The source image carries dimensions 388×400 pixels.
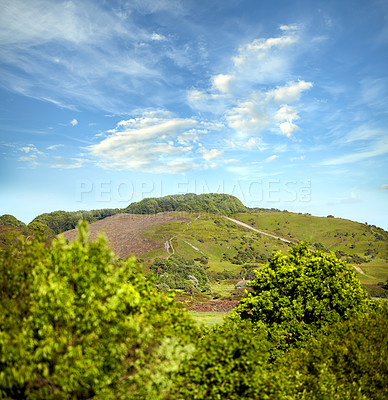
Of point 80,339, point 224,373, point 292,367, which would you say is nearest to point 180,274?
point 292,367

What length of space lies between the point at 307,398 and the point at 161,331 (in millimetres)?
10662

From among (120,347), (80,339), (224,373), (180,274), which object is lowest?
(180,274)

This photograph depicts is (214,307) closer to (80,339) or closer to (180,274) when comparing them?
(180,274)

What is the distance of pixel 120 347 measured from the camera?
10250 mm

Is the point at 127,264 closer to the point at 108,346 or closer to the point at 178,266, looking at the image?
the point at 108,346

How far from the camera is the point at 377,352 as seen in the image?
64.5ft

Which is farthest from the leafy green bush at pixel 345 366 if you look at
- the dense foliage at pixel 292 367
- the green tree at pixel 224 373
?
the green tree at pixel 224 373

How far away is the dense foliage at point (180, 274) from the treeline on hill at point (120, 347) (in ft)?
387

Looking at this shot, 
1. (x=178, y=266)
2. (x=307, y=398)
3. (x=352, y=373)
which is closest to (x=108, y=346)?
(x=307, y=398)

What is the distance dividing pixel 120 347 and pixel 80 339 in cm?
148

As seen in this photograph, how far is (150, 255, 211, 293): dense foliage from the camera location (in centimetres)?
14725

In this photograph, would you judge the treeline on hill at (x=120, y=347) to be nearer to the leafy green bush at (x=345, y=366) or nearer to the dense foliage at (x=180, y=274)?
the leafy green bush at (x=345, y=366)

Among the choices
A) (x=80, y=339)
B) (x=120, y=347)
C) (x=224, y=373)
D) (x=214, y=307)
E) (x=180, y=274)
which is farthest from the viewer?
(x=180, y=274)

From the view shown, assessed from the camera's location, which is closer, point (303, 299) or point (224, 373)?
point (224, 373)
